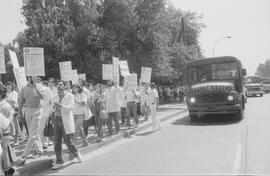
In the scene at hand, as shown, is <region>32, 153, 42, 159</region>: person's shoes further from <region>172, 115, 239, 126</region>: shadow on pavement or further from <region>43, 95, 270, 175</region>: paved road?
<region>172, 115, 239, 126</region>: shadow on pavement

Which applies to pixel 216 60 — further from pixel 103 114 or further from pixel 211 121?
pixel 103 114

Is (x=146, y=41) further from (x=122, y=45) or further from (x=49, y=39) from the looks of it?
(x=49, y=39)

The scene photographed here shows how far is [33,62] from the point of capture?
9.01 meters

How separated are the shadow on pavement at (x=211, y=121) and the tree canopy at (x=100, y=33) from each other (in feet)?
25.1

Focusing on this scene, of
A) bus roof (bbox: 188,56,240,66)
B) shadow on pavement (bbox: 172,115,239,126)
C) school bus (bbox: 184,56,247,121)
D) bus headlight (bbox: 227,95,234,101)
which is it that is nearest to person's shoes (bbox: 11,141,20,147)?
shadow on pavement (bbox: 172,115,239,126)

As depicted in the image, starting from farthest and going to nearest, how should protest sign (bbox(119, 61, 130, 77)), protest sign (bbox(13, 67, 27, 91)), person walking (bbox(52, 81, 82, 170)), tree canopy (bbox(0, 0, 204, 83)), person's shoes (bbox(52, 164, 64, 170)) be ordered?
tree canopy (bbox(0, 0, 204, 83))
protest sign (bbox(119, 61, 130, 77))
protest sign (bbox(13, 67, 27, 91))
person walking (bbox(52, 81, 82, 170))
person's shoes (bbox(52, 164, 64, 170))

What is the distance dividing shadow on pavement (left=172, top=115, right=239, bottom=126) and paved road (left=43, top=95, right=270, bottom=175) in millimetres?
2089

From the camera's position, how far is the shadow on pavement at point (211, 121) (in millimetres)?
15334

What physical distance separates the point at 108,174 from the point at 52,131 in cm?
253

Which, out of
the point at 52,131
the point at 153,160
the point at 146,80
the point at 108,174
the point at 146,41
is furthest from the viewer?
the point at 146,41

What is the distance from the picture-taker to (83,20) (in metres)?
24.3

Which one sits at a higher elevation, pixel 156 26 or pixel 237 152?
pixel 156 26

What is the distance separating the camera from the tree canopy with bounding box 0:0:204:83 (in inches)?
928

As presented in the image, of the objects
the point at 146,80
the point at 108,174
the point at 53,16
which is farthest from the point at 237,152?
the point at 53,16
